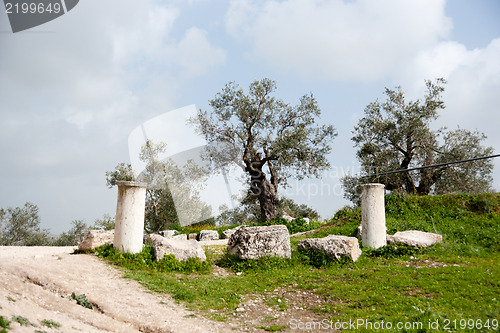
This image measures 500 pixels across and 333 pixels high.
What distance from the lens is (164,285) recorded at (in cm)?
961

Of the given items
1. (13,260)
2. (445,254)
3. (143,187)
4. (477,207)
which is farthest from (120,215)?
(477,207)

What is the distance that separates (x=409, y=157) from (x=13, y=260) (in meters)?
25.7

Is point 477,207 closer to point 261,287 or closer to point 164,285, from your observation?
point 261,287

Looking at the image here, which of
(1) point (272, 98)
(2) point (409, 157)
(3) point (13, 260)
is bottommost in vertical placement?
(3) point (13, 260)

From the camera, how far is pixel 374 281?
9805 millimetres

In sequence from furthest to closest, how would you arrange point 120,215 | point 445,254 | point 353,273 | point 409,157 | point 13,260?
point 409,157 < point 445,254 < point 120,215 < point 353,273 < point 13,260

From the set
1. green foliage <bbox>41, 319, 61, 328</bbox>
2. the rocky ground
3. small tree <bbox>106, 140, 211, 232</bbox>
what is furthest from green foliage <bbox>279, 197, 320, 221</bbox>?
green foliage <bbox>41, 319, 61, 328</bbox>

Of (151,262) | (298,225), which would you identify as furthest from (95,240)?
(298,225)

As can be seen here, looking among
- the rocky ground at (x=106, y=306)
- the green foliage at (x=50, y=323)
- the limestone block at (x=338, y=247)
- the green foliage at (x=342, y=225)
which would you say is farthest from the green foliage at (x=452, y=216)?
the green foliage at (x=50, y=323)

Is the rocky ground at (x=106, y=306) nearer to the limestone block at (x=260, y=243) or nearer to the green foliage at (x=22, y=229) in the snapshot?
the limestone block at (x=260, y=243)

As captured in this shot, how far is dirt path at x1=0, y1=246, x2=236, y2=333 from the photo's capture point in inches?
234

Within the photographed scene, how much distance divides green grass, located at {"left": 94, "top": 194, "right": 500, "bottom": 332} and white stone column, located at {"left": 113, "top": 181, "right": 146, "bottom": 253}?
0.44m

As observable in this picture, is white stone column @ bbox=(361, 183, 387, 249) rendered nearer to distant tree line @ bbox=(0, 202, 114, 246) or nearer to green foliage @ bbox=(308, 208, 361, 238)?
green foliage @ bbox=(308, 208, 361, 238)

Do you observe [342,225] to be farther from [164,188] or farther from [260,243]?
[164,188]
